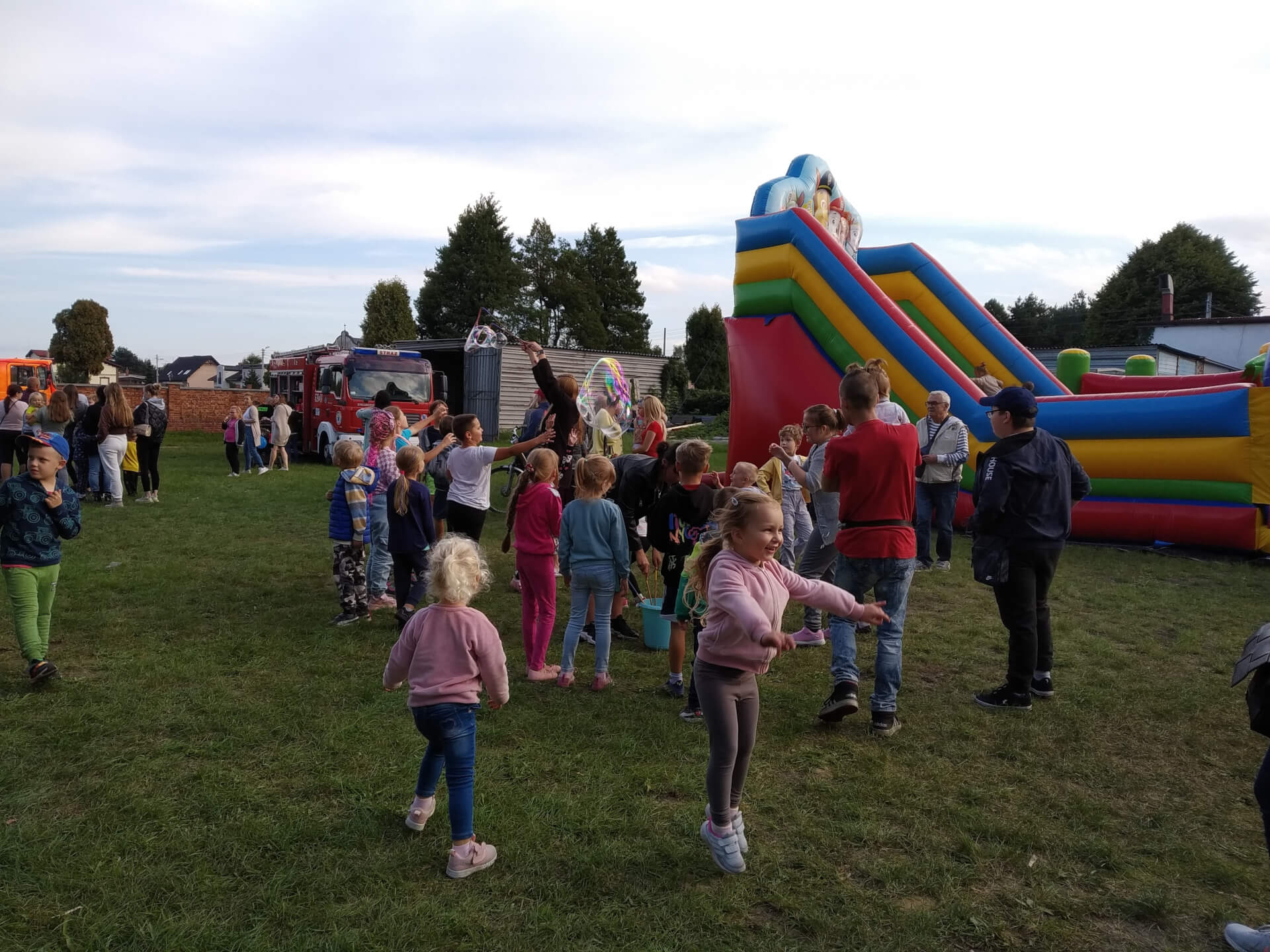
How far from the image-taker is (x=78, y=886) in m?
3.22

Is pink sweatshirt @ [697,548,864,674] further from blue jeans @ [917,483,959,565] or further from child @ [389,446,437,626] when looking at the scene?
blue jeans @ [917,483,959,565]

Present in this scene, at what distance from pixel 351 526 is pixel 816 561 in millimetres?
3554

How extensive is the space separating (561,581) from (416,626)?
16.6ft

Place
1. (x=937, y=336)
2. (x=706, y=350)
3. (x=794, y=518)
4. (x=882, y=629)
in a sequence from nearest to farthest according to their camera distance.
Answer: (x=882, y=629)
(x=794, y=518)
(x=937, y=336)
(x=706, y=350)

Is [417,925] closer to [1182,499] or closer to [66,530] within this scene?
[66,530]

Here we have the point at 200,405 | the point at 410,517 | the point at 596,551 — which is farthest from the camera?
the point at 200,405

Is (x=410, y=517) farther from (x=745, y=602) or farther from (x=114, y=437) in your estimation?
(x=114, y=437)

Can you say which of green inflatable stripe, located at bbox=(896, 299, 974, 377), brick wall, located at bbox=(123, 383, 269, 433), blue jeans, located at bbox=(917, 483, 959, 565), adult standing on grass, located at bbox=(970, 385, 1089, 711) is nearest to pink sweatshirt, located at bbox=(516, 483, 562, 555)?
adult standing on grass, located at bbox=(970, 385, 1089, 711)

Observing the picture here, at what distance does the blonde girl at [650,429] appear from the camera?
786 cm

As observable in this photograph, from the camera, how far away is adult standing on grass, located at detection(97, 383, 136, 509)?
1214cm

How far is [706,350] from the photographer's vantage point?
47.6 metres

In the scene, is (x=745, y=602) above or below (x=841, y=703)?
above

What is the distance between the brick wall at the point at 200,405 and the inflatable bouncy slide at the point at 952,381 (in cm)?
2342

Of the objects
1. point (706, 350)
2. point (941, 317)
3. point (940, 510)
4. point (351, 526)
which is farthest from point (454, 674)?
point (706, 350)
